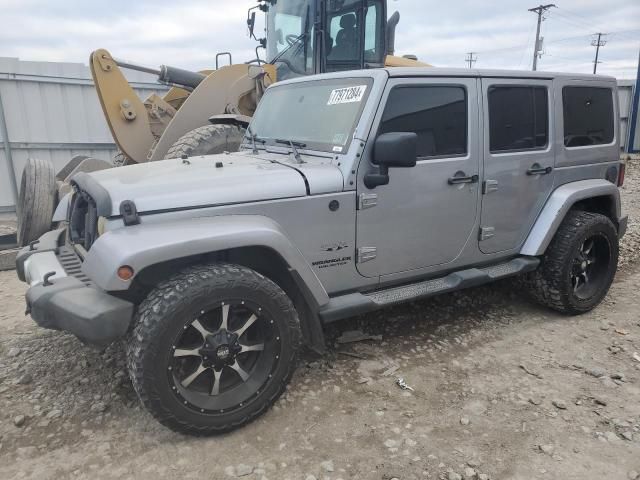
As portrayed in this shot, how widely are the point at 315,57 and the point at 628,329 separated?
15.5 feet

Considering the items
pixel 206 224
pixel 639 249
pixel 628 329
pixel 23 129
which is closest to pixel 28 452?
pixel 206 224

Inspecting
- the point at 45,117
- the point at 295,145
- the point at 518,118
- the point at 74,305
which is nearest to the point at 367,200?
the point at 295,145

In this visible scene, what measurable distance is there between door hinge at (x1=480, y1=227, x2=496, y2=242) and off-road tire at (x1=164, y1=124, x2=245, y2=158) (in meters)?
3.10

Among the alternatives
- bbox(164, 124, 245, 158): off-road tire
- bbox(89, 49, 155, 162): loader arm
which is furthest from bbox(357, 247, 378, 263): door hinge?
bbox(89, 49, 155, 162): loader arm

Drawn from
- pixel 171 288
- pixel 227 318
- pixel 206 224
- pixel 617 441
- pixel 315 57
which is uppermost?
pixel 315 57

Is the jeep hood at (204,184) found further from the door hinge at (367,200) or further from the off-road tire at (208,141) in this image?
the off-road tire at (208,141)

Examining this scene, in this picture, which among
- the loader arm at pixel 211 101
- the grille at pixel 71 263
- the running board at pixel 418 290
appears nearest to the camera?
the grille at pixel 71 263

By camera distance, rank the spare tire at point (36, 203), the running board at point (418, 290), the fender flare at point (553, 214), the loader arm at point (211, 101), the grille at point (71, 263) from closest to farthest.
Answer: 1. the grille at point (71, 263)
2. the running board at point (418, 290)
3. the fender flare at point (553, 214)
4. the spare tire at point (36, 203)
5. the loader arm at point (211, 101)

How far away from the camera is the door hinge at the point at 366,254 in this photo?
10.4 ft

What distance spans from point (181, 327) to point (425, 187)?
179cm

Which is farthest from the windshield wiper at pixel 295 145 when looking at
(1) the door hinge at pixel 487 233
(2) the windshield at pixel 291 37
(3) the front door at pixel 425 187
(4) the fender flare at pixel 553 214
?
(2) the windshield at pixel 291 37

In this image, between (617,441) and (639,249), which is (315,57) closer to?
(639,249)

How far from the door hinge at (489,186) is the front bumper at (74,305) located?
2496mm

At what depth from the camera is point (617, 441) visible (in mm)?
2680
